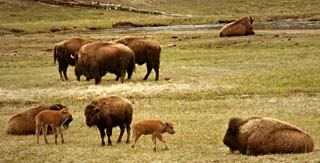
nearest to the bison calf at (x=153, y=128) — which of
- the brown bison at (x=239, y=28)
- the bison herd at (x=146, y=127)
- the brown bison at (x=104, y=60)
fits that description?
the bison herd at (x=146, y=127)

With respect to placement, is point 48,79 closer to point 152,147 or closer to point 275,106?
point 275,106

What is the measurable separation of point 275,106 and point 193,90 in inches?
200

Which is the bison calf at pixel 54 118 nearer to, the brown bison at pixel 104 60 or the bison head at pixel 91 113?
the bison head at pixel 91 113

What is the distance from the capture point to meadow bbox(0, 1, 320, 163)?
1702cm

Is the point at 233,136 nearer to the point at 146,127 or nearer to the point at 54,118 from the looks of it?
the point at 146,127

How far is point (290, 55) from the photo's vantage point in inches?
1570

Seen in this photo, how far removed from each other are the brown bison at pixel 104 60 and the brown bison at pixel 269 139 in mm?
16222

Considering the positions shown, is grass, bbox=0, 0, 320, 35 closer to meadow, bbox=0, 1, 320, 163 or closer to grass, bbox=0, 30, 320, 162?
grass, bbox=0, 30, 320, 162

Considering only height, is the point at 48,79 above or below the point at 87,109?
below

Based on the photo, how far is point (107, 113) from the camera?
17938 mm

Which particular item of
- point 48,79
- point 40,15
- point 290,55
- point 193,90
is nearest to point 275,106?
point 193,90

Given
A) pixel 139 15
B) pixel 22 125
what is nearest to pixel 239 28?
pixel 139 15

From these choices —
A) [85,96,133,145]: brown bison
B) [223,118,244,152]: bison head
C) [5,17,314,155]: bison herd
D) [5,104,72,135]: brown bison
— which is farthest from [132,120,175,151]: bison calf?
[5,104,72,135]: brown bison

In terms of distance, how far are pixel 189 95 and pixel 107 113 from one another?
9817 mm
